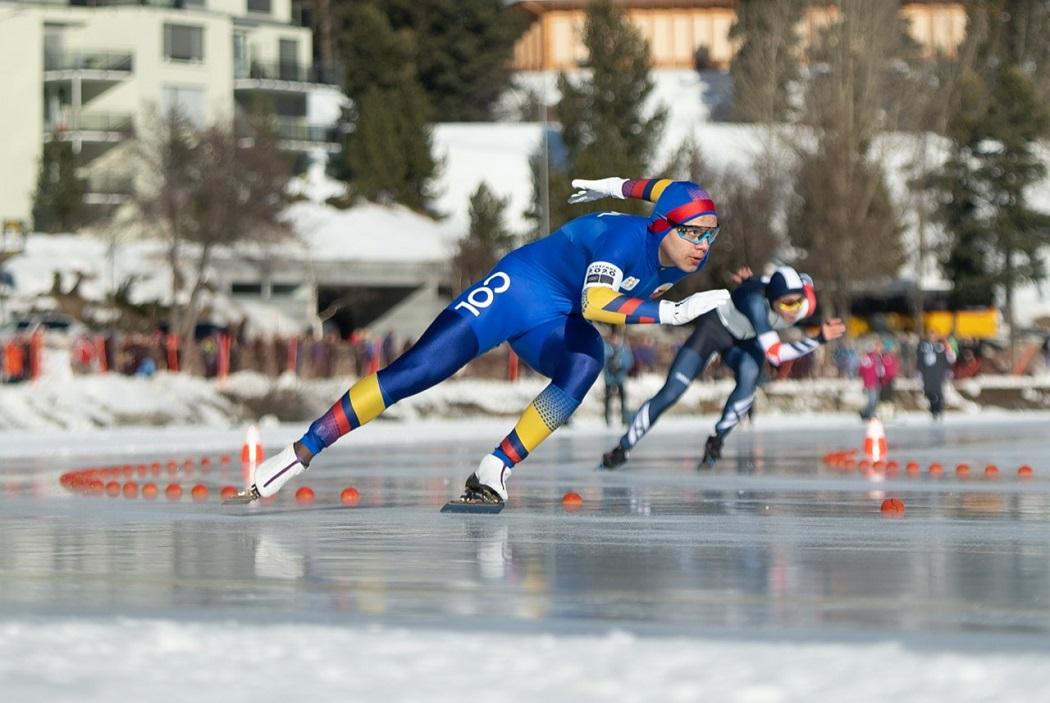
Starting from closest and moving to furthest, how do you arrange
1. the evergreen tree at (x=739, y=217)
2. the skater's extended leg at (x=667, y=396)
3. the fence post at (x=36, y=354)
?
the skater's extended leg at (x=667, y=396)
the fence post at (x=36, y=354)
the evergreen tree at (x=739, y=217)

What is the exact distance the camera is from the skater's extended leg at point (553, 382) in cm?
1055

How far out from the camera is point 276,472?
10523mm

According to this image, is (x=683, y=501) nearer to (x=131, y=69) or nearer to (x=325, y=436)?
(x=325, y=436)

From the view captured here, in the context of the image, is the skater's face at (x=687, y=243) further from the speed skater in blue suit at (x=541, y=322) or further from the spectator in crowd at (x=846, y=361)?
the spectator in crowd at (x=846, y=361)

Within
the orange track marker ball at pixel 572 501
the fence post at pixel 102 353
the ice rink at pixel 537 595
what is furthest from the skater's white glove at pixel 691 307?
the fence post at pixel 102 353

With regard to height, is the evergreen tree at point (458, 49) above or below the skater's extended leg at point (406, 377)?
above

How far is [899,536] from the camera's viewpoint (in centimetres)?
919

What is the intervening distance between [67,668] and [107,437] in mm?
21508

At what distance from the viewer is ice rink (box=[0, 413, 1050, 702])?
5.04 m

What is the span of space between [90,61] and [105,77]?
105 cm

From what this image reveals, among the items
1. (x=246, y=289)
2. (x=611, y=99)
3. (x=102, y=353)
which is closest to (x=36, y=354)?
(x=102, y=353)

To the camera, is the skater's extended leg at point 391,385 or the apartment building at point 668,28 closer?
the skater's extended leg at point 391,385

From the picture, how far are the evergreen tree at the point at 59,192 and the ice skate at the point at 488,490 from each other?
56173mm

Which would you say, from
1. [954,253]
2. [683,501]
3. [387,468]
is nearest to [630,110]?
[954,253]
